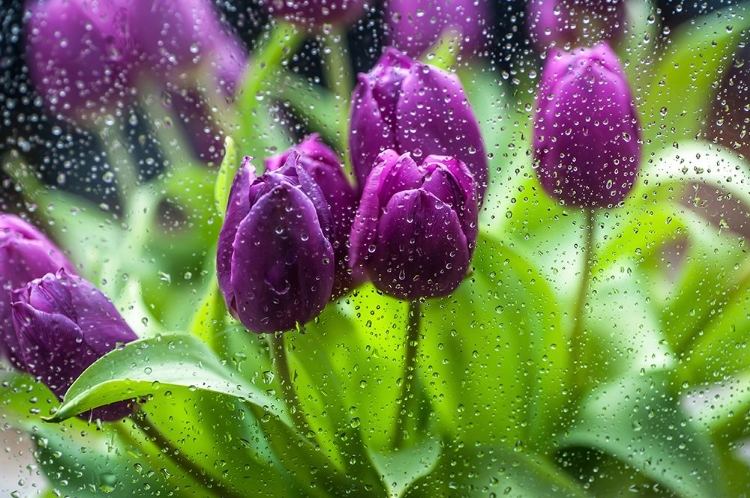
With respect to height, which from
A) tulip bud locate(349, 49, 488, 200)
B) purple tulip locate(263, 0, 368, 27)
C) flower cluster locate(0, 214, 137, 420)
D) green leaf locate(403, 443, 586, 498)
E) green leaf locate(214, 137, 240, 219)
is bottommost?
green leaf locate(403, 443, 586, 498)

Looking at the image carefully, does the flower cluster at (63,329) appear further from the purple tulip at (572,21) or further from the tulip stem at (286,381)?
the purple tulip at (572,21)

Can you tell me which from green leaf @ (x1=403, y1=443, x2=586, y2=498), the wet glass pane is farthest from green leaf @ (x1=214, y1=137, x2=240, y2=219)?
green leaf @ (x1=403, y1=443, x2=586, y2=498)

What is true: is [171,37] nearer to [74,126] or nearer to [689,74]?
[74,126]

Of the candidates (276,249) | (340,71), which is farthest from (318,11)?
(276,249)

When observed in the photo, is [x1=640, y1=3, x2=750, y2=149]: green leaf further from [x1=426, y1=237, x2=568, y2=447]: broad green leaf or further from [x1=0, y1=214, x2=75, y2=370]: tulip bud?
[x1=0, y1=214, x2=75, y2=370]: tulip bud

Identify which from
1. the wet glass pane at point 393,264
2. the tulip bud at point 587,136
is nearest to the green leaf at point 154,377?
the wet glass pane at point 393,264

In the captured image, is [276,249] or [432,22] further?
[432,22]

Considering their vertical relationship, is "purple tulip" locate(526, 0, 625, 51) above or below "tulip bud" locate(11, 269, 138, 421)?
above
